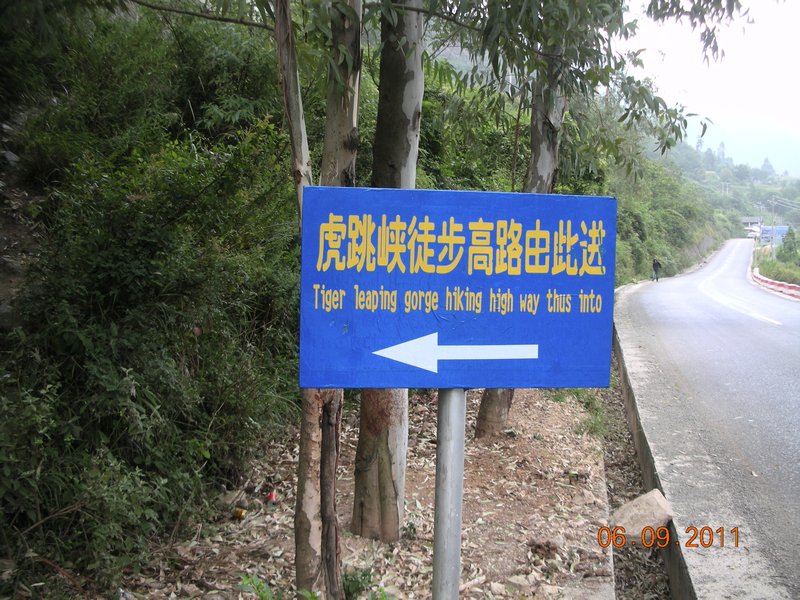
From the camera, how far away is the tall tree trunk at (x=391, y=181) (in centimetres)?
359

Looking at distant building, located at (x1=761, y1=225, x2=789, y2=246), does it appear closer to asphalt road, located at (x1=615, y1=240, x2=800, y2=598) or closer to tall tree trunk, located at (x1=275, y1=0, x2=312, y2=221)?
asphalt road, located at (x1=615, y1=240, x2=800, y2=598)

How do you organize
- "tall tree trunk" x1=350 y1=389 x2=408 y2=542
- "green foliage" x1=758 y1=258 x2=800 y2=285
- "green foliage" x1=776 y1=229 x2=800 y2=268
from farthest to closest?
1. "green foliage" x1=776 y1=229 x2=800 y2=268
2. "green foliage" x1=758 y1=258 x2=800 y2=285
3. "tall tree trunk" x1=350 y1=389 x2=408 y2=542

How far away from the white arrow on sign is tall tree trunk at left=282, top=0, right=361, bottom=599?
3.35 feet

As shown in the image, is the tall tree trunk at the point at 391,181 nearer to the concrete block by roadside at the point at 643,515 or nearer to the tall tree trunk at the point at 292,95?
the tall tree trunk at the point at 292,95

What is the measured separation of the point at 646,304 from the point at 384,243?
19845 millimetres

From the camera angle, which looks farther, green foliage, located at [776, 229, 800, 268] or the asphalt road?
green foliage, located at [776, 229, 800, 268]

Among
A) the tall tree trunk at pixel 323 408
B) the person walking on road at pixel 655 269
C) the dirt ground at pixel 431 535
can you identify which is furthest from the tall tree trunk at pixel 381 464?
the person walking on road at pixel 655 269

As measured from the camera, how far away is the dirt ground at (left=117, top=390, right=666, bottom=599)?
11.4ft

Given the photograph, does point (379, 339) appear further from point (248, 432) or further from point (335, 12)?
point (248, 432)

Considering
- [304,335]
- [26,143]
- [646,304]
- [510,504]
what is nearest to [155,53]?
[26,143]

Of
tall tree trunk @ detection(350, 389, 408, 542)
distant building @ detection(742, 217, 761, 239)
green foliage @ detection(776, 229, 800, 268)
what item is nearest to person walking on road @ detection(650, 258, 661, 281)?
green foliage @ detection(776, 229, 800, 268)

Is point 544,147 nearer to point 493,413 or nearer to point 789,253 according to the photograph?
point 493,413
